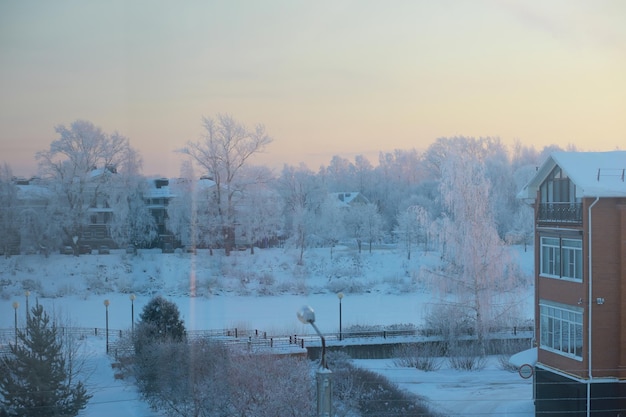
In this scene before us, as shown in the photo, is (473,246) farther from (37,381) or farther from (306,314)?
(306,314)

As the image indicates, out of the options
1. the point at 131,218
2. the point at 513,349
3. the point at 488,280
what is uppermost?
the point at 131,218

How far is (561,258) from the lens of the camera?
9906mm

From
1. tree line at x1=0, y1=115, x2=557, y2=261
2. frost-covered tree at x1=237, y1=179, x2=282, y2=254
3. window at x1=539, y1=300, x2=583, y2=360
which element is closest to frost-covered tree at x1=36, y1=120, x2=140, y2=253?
tree line at x1=0, y1=115, x2=557, y2=261

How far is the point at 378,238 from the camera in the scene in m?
34.6

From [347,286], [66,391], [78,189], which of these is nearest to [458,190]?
[347,286]

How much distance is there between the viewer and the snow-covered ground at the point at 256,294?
13.2 m

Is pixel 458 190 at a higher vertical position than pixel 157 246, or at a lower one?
higher

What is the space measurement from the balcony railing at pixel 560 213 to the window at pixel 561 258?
0.92 feet

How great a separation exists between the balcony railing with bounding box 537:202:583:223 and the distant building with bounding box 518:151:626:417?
0.01 metres

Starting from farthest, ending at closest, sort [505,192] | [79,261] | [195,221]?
[505,192] < [195,221] < [79,261]

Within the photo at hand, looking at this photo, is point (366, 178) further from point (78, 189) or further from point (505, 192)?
point (78, 189)

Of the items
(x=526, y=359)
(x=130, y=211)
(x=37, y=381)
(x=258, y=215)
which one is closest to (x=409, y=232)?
(x=258, y=215)

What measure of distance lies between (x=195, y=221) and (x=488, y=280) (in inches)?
543

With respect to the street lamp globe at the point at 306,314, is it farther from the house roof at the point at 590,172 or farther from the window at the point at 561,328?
the window at the point at 561,328
